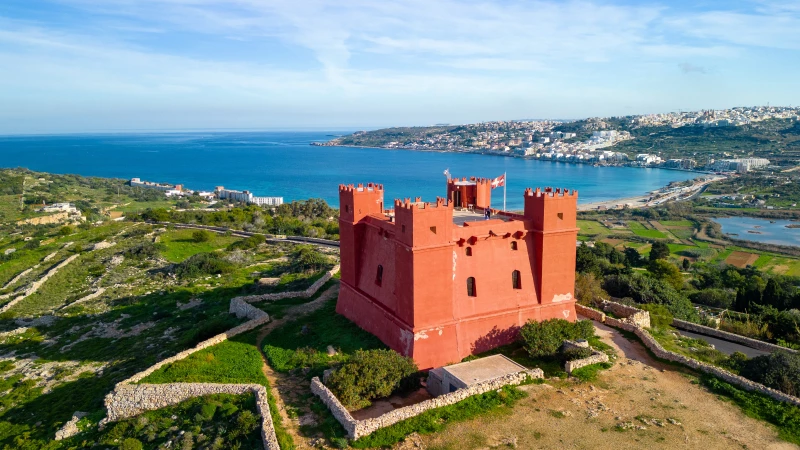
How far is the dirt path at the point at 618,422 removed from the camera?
13078 mm

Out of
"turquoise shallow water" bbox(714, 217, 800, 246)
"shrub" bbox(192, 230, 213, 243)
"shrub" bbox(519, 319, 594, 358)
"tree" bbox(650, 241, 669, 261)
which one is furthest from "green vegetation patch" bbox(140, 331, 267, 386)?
"turquoise shallow water" bbox(714, 217, 800, 246)

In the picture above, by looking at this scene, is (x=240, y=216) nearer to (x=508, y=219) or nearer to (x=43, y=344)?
(x=43, y=344)

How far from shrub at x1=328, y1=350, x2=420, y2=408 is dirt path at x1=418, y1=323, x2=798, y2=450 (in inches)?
102

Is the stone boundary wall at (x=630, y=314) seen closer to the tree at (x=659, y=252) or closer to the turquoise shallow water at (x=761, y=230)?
the tree at (x=659, y=252)

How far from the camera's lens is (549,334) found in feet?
59.8

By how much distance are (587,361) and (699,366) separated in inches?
138

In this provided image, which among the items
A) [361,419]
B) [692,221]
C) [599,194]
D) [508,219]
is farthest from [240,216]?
[599,194]

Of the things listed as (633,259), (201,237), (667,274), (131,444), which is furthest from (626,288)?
(201,237)

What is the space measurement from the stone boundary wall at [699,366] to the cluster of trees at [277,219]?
29.2 m

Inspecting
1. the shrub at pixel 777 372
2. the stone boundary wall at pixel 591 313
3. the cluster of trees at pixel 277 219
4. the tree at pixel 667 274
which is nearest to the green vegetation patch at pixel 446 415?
the shrub at pixel 777 372

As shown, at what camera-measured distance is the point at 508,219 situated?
20.8m

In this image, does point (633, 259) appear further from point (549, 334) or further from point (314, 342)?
point (314, 342)

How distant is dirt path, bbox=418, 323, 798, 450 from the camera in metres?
13.1

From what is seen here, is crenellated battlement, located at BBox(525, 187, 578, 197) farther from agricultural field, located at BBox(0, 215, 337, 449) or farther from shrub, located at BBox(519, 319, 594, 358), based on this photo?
agricultural field, located at BBox(0, 215, 337, 449)
